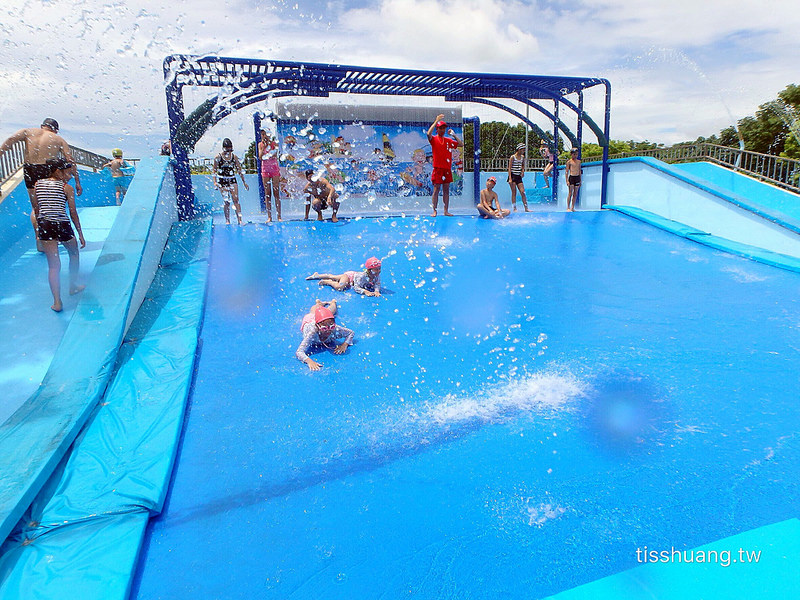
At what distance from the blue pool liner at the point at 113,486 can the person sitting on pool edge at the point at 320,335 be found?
104 cm

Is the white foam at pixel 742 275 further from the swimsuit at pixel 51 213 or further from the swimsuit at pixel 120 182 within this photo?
the swimsuit at pixel 120 182

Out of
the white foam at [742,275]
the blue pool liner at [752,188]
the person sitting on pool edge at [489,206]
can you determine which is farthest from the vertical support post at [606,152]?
the white foam at [742,275]

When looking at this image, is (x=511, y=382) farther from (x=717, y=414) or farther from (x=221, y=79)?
(x=221, y=79)

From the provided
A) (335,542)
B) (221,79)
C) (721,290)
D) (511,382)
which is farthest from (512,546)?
(221,79)

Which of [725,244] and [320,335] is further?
[725,244]

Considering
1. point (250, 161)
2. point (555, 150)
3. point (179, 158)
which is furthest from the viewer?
point (250, 161)

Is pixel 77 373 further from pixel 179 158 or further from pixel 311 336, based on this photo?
pixel 179 158

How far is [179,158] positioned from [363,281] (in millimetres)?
5705

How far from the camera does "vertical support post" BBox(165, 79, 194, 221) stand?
8.96 metres

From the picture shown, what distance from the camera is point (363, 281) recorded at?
6207 mm

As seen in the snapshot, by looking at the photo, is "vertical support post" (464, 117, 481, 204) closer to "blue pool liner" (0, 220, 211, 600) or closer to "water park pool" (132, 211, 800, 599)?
"water park pool" (132, 211, 800, 599)

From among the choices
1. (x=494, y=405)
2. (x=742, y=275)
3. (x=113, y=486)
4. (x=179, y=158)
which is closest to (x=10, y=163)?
(x=179, y=158)

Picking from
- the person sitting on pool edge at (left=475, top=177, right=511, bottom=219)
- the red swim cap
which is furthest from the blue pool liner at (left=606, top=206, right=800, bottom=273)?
the red swim cap

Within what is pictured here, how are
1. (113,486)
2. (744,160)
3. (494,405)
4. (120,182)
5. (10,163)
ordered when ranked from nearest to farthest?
(113,486) → (494,405) → (10,163) → (120,182) → (744,160)
